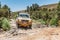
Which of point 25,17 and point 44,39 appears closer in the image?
point 44,39

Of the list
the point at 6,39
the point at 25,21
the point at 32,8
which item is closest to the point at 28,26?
the point at 25,21

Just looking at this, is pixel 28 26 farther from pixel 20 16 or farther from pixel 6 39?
pixel 6 39

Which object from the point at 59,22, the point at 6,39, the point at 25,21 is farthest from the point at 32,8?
the point at 6,39

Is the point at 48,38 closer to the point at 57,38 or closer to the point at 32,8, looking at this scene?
the point at 57,38

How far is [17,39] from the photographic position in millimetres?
16812

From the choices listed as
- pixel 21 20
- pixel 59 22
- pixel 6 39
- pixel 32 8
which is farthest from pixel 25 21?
pixel 32 8

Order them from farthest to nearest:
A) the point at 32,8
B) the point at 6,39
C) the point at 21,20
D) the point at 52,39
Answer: the point at 32,8 → the point at 21,20 → the point at 6,39 → the point at 52,39

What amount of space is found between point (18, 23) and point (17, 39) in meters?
10.9

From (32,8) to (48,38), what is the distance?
8309 centimetres

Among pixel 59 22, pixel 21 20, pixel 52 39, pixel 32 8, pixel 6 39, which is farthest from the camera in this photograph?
pixel 32 8

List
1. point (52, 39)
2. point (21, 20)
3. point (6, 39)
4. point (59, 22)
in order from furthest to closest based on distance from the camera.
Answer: point (59, 22) → point (21, 20) → point (6, 39) → point (52, 39)

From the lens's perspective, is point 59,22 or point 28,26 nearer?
point 28,26

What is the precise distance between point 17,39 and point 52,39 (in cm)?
269

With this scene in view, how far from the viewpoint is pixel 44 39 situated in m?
16.1
